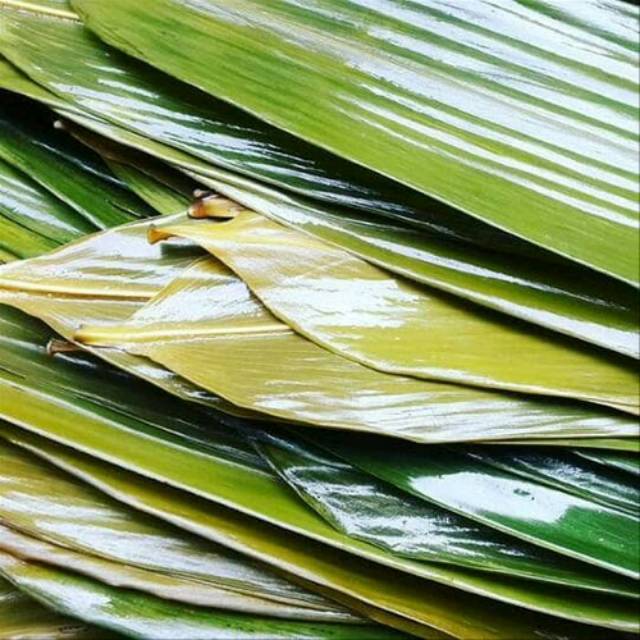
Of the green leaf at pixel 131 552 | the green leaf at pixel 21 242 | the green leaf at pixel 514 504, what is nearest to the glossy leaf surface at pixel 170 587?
the green leaf at pixel 131 552

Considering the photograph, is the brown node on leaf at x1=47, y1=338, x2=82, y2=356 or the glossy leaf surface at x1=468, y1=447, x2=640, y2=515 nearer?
the glossy leaf surface at x1=468, y1=447, x2=640, y2=515

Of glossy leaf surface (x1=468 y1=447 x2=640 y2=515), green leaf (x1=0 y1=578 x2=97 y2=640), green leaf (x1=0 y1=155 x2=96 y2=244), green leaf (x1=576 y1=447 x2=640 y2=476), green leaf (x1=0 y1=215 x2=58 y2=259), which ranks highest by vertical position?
green leaf (x1=0 y1=155 x2=96 y2=244)

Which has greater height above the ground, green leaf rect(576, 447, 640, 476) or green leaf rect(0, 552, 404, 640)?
green leaf rect(576, 447, 640, 476)

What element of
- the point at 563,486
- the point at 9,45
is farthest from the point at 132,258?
the point at 563,486

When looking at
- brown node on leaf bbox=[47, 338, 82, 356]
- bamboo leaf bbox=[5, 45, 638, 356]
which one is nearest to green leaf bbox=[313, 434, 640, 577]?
bamboo leaf bbox=[5, 45, 638, 356]

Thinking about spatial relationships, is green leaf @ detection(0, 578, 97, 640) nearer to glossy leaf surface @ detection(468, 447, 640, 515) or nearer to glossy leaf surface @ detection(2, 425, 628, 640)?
glossy leaf surface @ detection(2, 425, 628, 640)

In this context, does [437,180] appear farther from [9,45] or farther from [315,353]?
[9,45]
